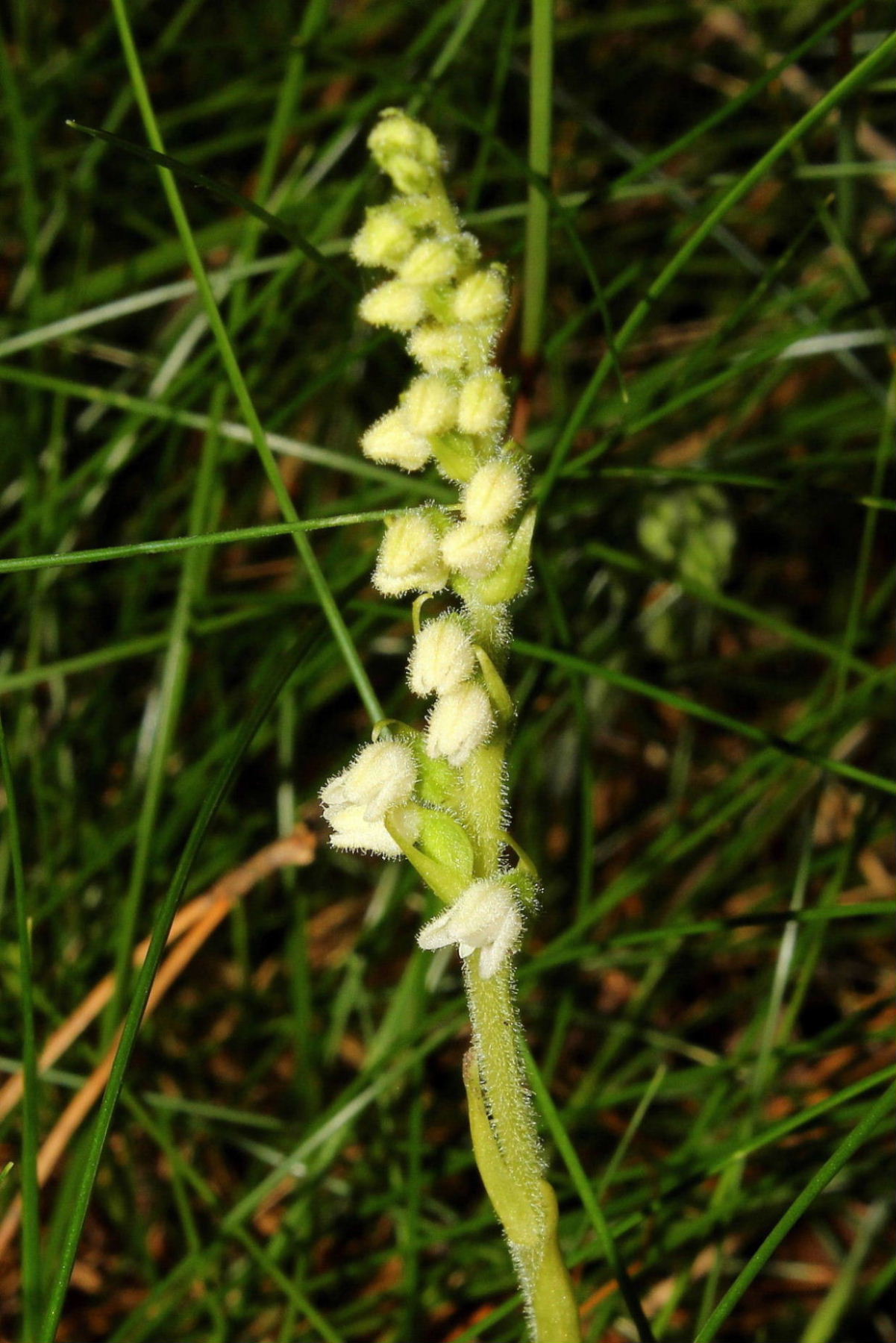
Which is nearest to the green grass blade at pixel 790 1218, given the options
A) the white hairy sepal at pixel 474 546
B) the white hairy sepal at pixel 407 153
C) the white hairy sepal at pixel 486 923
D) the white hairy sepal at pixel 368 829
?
the white hairy sepal at pixel 486 923

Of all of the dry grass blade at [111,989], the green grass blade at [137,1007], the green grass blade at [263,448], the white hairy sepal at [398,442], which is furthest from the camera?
the dry grass blade at [111,989]

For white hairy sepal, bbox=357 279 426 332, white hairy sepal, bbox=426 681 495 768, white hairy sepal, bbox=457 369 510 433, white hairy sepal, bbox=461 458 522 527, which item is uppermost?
white hairy sepal, bbox=357 279 426 332

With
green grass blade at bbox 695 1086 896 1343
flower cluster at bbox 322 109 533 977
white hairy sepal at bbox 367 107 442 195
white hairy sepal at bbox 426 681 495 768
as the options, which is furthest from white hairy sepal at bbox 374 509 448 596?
green grass blade at bbox 695 1086 896 1343

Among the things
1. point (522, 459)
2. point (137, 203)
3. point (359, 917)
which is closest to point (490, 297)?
point (522, 459)

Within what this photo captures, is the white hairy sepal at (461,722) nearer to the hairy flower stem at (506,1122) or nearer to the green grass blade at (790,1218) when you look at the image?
the hairy flower stem at (506,1122)

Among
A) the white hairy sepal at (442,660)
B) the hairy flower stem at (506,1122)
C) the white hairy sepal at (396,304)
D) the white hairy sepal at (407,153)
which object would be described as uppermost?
the white hairy sepal at (407,153)

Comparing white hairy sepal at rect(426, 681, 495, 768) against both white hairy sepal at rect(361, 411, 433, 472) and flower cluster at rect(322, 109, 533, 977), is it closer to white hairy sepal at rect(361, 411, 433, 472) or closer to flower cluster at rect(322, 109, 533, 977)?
flower cluster at rect(322, 109, 533, 977)

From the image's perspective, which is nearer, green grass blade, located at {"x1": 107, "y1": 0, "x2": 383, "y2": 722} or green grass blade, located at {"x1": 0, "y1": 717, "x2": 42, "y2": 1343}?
green grass blade, located at {"x1": 0, "y1": 717, "x2": 42, "y2": 1343}

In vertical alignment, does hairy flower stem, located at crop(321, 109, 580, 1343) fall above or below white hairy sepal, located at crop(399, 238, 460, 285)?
below
